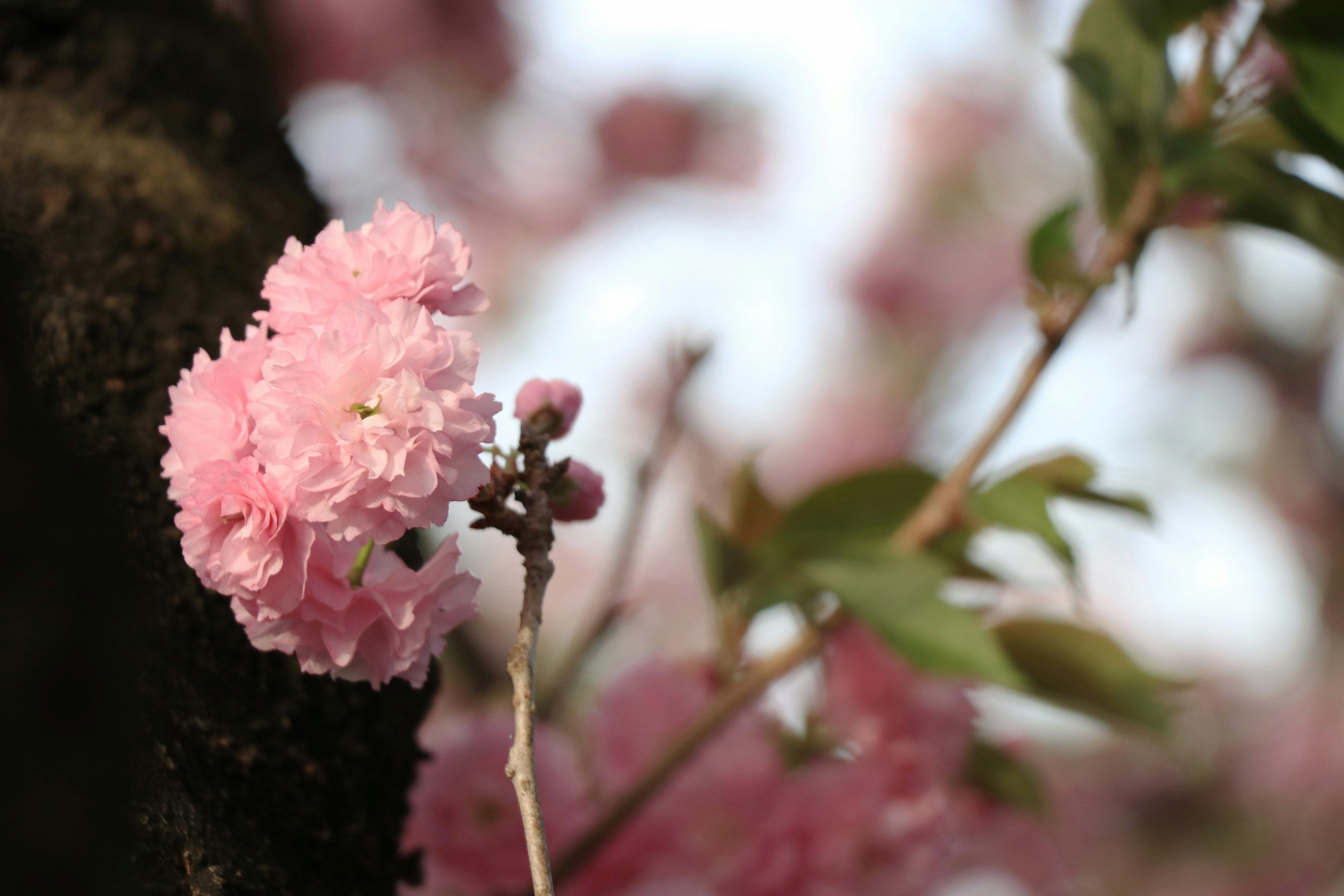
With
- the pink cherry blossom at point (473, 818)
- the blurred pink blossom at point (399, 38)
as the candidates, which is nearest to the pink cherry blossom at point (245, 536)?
the pink cherry blossom at point (473, 818)

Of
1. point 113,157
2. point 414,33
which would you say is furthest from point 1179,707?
point 414,33

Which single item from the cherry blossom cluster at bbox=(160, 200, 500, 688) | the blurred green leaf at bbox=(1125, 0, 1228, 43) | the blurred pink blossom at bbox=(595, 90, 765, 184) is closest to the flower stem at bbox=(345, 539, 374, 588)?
the cherry blossom cluster at bbox=(160, 200, 500, 688)

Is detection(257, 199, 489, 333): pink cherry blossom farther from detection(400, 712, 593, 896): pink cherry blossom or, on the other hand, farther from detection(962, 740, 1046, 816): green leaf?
detection(962, 740, 1046, 816): green leaf

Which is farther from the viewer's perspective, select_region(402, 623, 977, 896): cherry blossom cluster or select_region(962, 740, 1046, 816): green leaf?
select_region(962, 740, 1046, 816): green leaf

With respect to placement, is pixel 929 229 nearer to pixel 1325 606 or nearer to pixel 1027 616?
pixel 1325 606

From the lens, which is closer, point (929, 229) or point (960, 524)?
point (960, 524)

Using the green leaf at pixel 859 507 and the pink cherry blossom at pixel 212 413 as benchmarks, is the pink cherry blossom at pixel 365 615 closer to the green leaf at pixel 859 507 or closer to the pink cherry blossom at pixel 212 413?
the pink cherry blossom at pixel 212 413

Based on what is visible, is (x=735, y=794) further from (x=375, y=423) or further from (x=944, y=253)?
(x=944, y=253)
